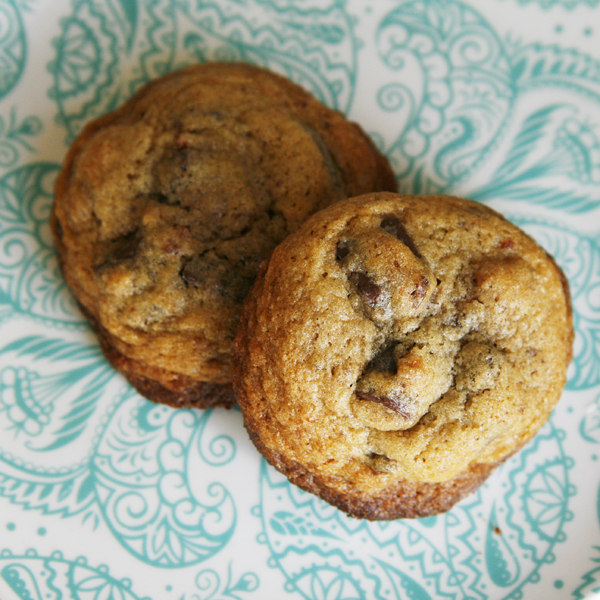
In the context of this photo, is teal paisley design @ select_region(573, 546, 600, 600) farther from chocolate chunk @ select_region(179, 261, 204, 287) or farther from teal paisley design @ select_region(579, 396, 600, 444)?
chocolate chunk @ select_region(179, 261, 204, 287)

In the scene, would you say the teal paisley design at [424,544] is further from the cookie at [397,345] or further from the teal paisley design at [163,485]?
the cookie at [397,345]

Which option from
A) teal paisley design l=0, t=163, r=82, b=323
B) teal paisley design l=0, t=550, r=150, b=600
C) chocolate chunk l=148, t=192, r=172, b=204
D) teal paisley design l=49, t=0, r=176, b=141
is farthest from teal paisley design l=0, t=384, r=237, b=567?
teal paisley design l=49, t=0, r=176, b=141

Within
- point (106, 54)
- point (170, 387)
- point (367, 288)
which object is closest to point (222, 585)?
point (170, 387)

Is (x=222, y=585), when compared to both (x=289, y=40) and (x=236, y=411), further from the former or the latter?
(x=289, y=40)

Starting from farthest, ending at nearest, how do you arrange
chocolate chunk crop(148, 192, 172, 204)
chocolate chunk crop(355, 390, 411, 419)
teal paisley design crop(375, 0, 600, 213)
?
teal paisley design crop(375, 0, 600, 213) < chocolate chunk crop(148, 192, 172, 204) < chocolate chunk crop(355, 390, 411, 419)

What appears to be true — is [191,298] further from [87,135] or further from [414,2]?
[414,2]

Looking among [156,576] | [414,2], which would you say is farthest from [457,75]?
[156,576]

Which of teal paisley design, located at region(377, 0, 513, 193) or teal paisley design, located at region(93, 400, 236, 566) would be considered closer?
teal paisley design, located at region(93, 400, 236, 566)
